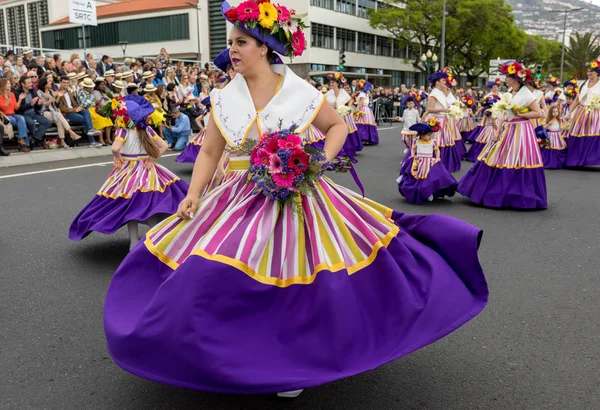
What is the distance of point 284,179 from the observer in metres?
2.96

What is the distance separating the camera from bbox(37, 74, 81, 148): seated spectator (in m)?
14.1

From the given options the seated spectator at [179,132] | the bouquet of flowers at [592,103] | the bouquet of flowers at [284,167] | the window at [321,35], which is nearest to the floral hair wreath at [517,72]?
the bouquet of flowers at [592,103]

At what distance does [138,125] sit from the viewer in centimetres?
600

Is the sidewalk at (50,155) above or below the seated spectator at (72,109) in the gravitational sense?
below

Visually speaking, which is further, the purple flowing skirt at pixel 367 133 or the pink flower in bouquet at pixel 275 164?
the purple flowing skirt at pixel 367 133

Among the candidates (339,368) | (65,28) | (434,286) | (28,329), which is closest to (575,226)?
(434,286)

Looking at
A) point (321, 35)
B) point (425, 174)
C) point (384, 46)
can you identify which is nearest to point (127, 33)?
point (321, 35)

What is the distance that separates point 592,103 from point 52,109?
40.1 ft

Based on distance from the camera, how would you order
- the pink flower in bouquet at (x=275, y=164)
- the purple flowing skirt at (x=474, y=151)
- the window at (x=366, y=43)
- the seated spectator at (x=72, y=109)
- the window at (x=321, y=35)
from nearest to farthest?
the pink flower in bouquet at (x=275, y=164), the purple flowing skirt at (x=474, y=151), the seated spectator at (x=72, y=109), the window at (x=321, y=35), the window at (x=366, y=43)

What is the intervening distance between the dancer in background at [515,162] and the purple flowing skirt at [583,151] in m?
5.25

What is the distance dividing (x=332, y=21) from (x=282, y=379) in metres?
54.1

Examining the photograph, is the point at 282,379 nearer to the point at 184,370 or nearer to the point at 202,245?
the point at 184,370

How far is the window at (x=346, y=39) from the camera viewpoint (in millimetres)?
Result: 55438

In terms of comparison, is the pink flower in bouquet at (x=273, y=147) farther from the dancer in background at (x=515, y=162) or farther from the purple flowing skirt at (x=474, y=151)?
the purple flowing skirt at (x=474, y=151)
